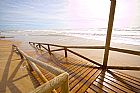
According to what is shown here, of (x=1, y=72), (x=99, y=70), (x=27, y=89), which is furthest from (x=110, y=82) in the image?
(x=1, y=72)

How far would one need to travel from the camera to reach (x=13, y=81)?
491 cm

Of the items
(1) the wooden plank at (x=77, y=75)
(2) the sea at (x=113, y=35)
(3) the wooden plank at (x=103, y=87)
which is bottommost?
(2) the sea at (x=113, y=35)

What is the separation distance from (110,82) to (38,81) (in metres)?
2.10

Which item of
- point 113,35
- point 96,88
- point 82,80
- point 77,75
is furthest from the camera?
point 113,35

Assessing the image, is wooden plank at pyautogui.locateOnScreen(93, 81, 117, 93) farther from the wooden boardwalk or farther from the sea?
the sea

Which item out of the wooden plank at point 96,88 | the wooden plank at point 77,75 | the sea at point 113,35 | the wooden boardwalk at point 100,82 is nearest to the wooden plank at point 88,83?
the wooden boardwalk at point 100,82

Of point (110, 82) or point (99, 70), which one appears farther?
point (99, 70)

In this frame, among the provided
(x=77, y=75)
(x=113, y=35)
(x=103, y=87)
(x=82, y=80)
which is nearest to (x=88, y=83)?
(x=82, y=80)

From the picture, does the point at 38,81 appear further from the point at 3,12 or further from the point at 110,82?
the point at 3,12

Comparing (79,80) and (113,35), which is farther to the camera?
(113,35)

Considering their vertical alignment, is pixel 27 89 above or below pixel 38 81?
below

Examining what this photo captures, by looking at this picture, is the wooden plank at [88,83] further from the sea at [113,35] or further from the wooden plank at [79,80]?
the sea at [113,35]

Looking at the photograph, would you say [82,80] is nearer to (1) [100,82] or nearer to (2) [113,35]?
(1) [100,82]

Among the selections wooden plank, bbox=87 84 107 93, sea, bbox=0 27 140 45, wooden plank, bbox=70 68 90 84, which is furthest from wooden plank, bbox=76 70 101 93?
sea, bbox=0 27 140 45
